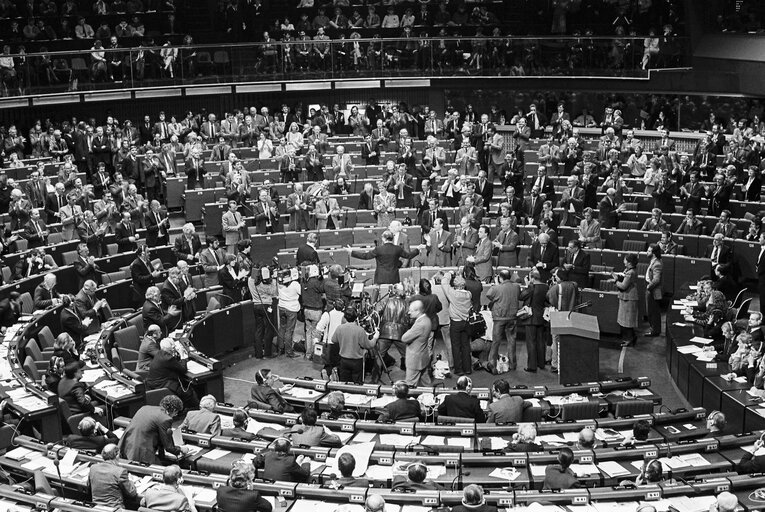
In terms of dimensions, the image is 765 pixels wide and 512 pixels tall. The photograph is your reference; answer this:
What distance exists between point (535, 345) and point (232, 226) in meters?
7.66

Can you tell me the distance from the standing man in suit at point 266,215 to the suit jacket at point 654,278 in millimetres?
8809

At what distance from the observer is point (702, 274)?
2058cm

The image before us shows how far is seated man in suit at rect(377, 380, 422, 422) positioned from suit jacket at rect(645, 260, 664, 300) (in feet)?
24.4

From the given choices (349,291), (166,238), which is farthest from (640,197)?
(166,238)

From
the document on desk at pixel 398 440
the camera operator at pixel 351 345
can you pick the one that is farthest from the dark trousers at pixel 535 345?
the document on desk at pixel 398 440

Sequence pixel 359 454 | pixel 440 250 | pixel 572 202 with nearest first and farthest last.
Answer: pixel 359 454, pixel 440 250, pixel 572 202

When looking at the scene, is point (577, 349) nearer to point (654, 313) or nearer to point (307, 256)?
point (654, 313)

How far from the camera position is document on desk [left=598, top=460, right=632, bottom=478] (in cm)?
1140

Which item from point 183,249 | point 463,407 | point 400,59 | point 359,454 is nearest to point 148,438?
point 359,454

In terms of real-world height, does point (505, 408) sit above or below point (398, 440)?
above

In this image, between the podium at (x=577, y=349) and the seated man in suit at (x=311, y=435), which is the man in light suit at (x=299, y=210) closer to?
the podium at (x=577, y=349)

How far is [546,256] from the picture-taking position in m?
19.8

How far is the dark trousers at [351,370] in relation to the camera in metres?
16.3

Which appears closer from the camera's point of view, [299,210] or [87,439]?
[87,439]
